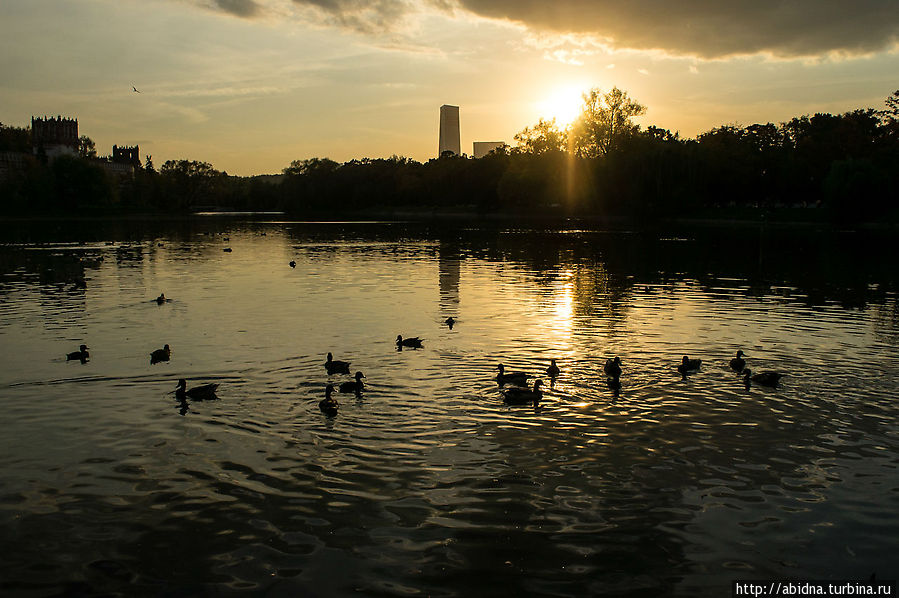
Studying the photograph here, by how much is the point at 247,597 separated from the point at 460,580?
8.99ft

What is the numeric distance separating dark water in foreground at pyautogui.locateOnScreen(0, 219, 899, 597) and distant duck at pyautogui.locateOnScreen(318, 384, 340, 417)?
27 centimetres

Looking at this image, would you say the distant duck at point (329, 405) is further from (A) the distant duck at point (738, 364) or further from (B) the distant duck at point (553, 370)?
(A) the distant duck at point (738, 364)

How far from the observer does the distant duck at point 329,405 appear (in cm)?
1597

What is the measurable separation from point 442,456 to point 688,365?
9273 mm

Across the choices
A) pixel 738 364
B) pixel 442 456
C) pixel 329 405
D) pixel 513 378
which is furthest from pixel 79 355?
pixel 738 364

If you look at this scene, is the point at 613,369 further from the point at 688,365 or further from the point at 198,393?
the point at 198,393

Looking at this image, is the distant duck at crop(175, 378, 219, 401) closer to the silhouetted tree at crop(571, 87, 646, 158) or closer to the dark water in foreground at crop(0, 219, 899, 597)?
the dark water in foreground at crop(0, 219, 899, 597)

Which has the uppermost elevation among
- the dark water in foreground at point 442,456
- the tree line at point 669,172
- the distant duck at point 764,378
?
the tree line at point 669,172

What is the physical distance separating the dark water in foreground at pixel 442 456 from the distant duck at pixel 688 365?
2.27 ft

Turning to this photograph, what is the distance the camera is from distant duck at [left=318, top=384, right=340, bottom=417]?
16.0m

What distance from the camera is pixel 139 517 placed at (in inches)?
439

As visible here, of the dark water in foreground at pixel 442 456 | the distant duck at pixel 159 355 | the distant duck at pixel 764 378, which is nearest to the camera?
the dark water in foreground at pixel 442 456

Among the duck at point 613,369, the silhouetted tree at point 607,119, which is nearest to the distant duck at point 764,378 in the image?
the duck at point 613,369

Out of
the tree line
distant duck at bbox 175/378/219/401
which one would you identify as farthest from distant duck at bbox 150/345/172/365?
the tree line
